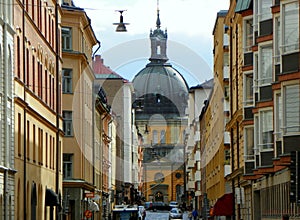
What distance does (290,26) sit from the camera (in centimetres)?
3578

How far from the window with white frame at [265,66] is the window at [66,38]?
25.0m

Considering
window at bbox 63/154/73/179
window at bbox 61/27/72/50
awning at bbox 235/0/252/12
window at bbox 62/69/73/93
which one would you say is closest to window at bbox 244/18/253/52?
awning at bbox 235/0/252/12

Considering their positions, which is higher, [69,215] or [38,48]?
[38,48]

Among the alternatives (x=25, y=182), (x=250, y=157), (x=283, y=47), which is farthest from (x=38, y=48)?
(x=283, y=47)

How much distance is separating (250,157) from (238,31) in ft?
25.8

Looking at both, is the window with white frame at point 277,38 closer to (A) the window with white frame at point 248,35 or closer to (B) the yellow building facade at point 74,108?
(A) the window with white frame at point 248,35

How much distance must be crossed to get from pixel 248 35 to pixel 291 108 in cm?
1452

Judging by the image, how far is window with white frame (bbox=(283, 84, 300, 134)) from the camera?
1382 inches

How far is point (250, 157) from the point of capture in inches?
1907

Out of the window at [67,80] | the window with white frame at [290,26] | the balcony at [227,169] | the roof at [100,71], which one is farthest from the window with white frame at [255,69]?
the roof at [100,71]

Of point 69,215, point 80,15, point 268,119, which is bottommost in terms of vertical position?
point 69,215

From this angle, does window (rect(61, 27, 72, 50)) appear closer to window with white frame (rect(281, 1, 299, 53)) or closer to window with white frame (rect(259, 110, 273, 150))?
window with white frame (rect(259, 110, 273, 150))

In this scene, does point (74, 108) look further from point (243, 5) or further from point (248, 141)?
point (243, 5)

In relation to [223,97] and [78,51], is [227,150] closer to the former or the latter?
[223,97]
